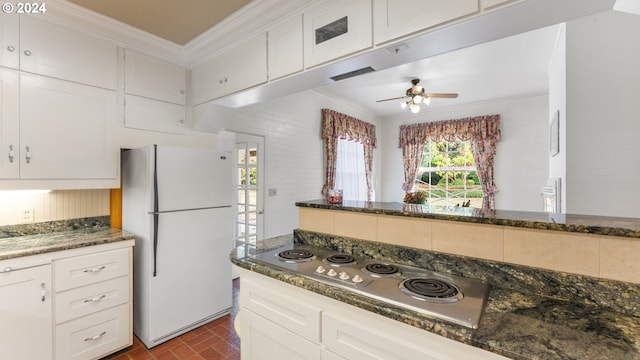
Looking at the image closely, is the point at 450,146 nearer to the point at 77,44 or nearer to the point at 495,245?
the point at 495,245

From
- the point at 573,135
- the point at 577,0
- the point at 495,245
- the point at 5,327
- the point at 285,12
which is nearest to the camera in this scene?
the point at 577,0

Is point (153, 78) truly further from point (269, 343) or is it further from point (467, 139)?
point (467, 139)

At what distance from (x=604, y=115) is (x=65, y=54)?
4.10m

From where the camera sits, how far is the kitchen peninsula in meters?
0.82

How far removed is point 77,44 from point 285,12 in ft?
5.47

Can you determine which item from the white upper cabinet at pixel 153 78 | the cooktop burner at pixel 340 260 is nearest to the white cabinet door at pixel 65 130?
the white upper cabinet at pixel 153 78

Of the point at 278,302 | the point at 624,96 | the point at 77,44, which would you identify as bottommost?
the point at 278,302

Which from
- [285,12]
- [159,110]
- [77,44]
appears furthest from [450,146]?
[77,44]

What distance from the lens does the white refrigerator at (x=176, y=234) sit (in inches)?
89.6

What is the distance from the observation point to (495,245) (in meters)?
1.24

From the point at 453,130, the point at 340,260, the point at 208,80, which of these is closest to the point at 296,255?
the point at 340,260

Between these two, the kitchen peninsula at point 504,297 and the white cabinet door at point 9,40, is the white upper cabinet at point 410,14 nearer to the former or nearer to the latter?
the kitchen peninsula at point 504,297

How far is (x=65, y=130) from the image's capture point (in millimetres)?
2129

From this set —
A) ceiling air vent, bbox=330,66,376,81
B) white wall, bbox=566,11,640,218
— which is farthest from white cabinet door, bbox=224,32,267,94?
white wall, bbox=566,11,640,218
